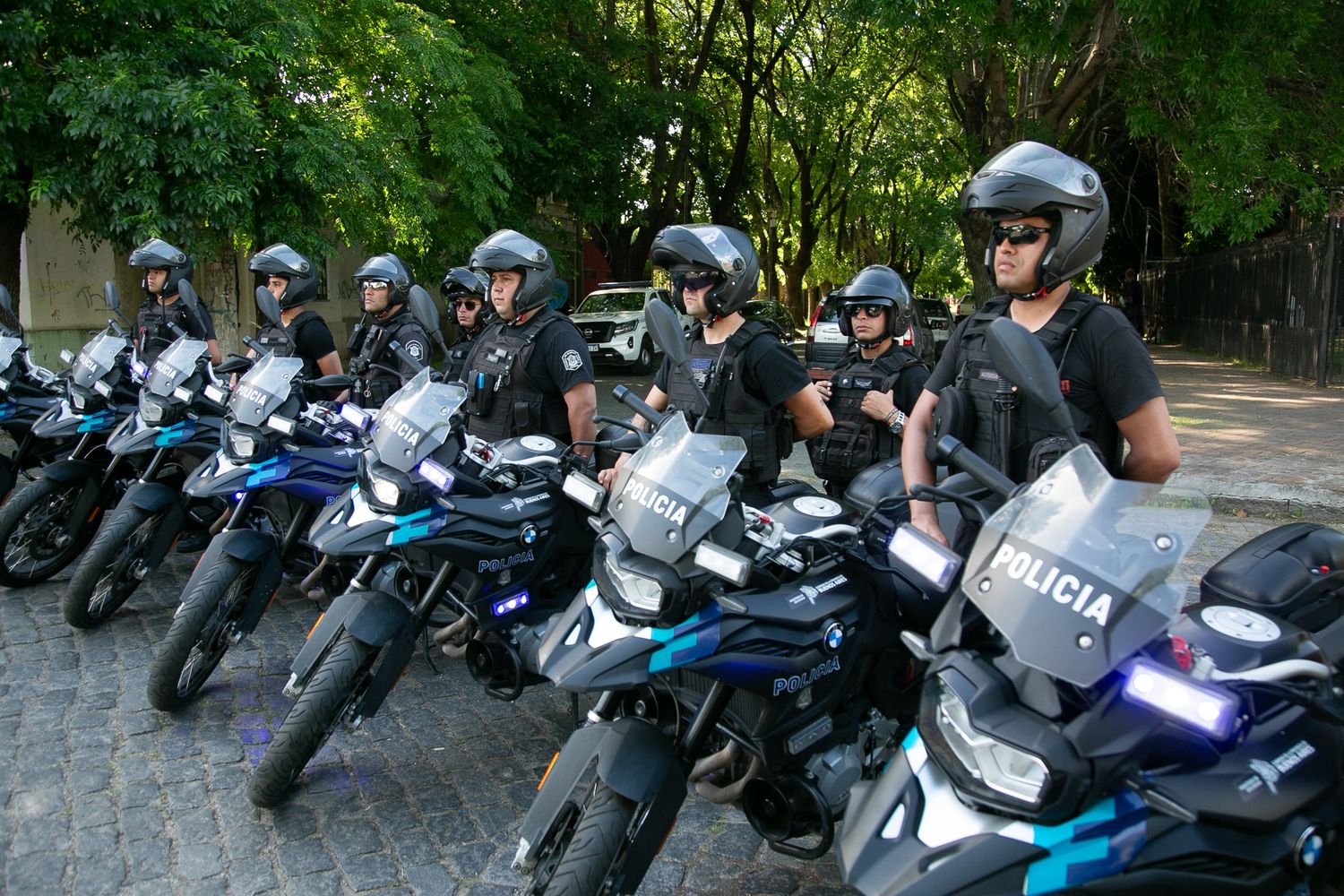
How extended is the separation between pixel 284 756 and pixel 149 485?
2536 mm

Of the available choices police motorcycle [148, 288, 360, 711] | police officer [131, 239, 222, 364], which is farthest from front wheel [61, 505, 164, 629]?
police officer [131, 239, 222, 364]

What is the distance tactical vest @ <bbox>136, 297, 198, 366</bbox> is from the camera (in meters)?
7.82

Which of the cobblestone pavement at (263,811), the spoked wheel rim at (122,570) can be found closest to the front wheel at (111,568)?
the spoked wheel rim at (122,570)

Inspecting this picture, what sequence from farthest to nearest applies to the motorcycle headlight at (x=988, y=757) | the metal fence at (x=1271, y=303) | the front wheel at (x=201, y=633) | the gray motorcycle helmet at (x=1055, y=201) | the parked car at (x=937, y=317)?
1. the parked car at (x=937, y=317)
2. the metal fence at (x=1271, y=303)
3. the front wheel at (x=201, y=633)
4. the gray motorcycle helmet at (x=1055, y=201)
5. the motorcycle headlight at (x=988, y=757)

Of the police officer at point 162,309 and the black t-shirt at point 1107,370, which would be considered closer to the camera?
the black t-shirt at point 1107,370

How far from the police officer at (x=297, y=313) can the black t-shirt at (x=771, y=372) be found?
3713 millimetres

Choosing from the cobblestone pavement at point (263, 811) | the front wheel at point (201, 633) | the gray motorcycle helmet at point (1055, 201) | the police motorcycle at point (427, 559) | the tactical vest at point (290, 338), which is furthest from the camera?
the tactical vest at point (290, 338)

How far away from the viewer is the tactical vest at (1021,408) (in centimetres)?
317

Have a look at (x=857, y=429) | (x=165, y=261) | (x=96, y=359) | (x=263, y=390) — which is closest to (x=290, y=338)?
(x=96, y=359)

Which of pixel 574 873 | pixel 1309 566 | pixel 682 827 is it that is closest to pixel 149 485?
pixel 682 827

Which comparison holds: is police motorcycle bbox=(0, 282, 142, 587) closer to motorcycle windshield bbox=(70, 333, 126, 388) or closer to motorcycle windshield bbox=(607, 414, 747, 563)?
motorcycle windshield bbox=(70, 333, 126, 388)

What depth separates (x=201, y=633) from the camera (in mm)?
4590

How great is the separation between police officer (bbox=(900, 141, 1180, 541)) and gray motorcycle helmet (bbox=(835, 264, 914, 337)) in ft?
7.39

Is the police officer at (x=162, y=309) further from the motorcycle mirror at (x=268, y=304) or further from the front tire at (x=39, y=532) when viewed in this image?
the motorcycle mirror at (x=268, y=304)
